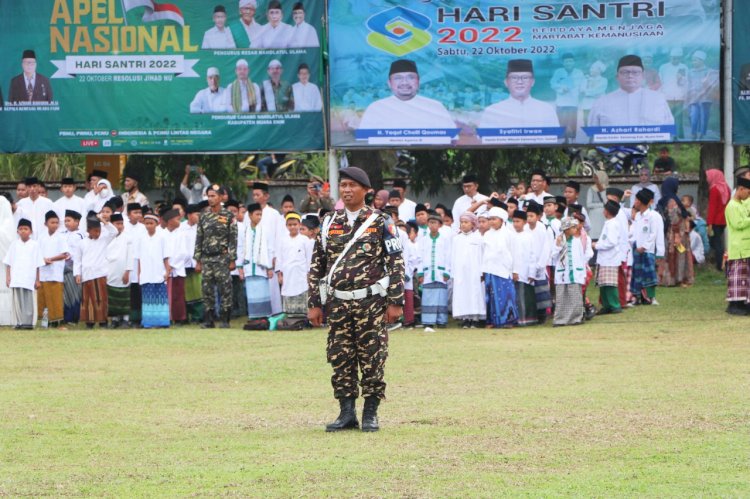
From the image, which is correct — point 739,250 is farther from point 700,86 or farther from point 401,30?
point 401,30

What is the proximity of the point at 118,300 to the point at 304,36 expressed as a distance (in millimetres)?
5113

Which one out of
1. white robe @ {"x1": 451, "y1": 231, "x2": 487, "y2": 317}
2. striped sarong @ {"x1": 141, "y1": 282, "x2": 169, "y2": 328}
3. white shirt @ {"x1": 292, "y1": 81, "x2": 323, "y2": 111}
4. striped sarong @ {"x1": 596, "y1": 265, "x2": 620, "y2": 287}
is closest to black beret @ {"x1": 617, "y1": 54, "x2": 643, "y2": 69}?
striped sarong @ {"x1": 596, "y1": 265, "x2": 620, "y2": 287}

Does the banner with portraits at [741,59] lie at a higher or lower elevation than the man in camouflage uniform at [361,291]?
higher

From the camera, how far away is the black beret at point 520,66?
20281 millimetres

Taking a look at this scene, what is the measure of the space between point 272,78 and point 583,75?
4777mm

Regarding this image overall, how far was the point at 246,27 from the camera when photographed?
20875 mm

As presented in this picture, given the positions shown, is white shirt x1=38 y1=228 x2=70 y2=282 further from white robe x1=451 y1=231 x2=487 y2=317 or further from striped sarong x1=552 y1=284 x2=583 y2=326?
striped sarong x1=552 y1=284 x2=583 y2=326

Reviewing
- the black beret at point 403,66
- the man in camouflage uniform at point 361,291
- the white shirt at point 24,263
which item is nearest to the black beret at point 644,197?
the black beret at point 403,66

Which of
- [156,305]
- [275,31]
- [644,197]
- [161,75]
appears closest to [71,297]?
[156,305]

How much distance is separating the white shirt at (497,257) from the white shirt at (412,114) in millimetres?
3297

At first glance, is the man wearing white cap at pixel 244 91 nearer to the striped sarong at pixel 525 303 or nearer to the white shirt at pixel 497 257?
the white shirt at pixel 497 257

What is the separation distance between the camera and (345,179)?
364 inches

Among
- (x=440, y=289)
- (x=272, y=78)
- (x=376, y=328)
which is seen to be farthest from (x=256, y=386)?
(x=272, y=78)

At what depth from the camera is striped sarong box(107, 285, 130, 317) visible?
18656 mm
